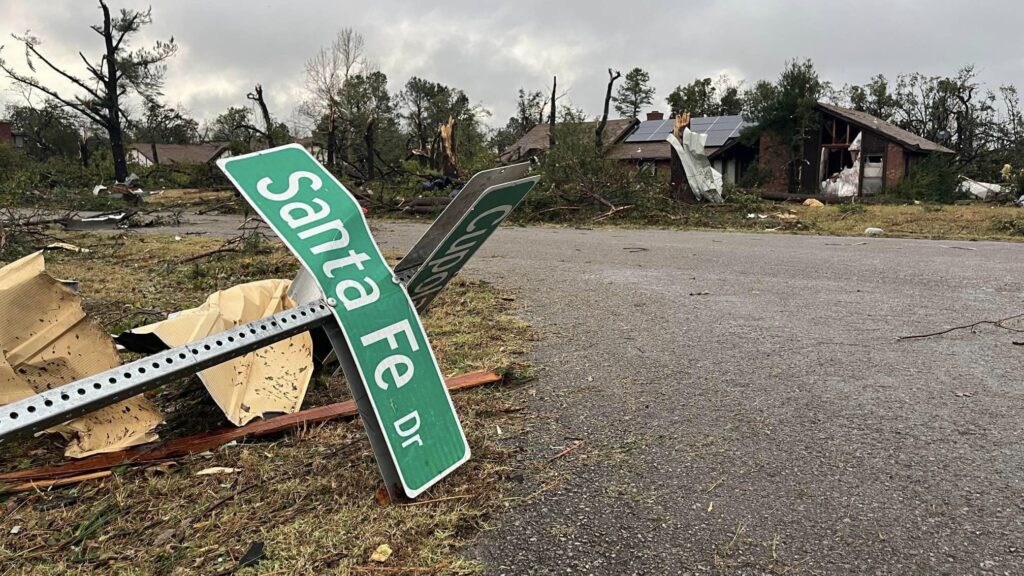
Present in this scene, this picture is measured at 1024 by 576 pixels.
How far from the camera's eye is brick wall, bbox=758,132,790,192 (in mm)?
27141

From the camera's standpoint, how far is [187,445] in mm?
2424

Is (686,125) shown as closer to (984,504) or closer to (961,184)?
(961,184)

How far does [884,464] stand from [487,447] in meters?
1.38

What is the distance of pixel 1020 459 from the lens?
2.22 metres

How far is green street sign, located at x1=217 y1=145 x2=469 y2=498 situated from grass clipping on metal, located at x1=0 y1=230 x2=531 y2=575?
0.53ft

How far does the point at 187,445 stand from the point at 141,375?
3.74 feet

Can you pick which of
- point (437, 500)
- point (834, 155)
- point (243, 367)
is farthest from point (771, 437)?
point (834, 155)

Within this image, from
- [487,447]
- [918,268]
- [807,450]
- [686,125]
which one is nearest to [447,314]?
[487,447]

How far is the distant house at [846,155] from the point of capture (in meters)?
25.9

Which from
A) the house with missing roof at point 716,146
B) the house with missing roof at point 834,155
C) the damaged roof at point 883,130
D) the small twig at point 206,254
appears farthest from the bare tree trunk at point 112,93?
the damaged roof at point 883,130

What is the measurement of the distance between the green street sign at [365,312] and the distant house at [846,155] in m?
27.7

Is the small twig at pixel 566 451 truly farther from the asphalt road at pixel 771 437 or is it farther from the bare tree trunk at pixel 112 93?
the bare tree trunk at pixel 112 93

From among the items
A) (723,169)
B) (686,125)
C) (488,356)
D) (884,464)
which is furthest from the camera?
(723,169)

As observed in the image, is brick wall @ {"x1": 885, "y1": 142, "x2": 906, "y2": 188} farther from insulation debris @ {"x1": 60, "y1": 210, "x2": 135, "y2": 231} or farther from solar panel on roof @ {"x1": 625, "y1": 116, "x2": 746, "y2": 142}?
insulation debris @ {"x1": 60, "y1": 210, "x2": 135, "y2": 231}
